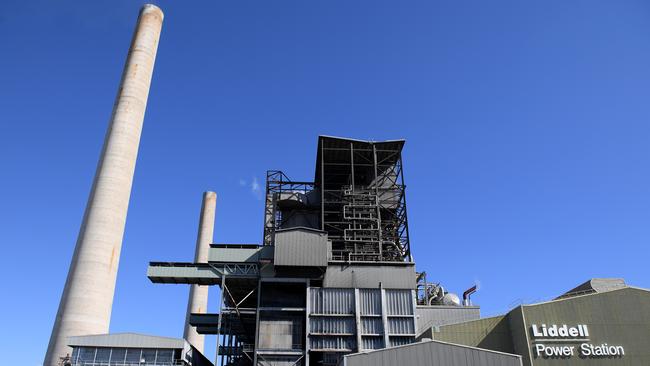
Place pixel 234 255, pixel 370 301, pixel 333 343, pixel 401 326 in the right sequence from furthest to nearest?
pixel 234 255, pixel 370 301, pixel 401 326, pixel 333 343

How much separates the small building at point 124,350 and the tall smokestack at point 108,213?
512 cm

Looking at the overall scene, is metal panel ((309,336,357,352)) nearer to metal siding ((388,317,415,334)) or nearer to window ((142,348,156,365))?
metal siding ((388,317,415,334))

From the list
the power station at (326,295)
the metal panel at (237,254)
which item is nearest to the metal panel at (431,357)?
the power station at (326,295)

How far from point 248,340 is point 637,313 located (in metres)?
35.2

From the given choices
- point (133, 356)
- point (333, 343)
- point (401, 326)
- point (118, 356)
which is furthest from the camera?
point (401, 326)

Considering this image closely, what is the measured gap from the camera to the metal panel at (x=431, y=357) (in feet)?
80.1

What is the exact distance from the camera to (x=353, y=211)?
4609 cm

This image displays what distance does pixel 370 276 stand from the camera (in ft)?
133

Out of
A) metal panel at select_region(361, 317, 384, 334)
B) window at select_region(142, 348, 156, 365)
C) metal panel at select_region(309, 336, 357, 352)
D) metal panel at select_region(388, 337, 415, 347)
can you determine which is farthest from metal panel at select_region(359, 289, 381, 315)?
window at select_region(142, 348, 156, 365)

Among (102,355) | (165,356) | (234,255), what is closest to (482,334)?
(234,255)

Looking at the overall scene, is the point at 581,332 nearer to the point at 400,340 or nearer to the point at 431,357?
the point at 431,357

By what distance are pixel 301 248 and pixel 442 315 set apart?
41.7ft

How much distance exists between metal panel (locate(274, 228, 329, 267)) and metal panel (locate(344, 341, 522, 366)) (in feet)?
50.7

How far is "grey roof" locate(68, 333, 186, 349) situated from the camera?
33219mm
